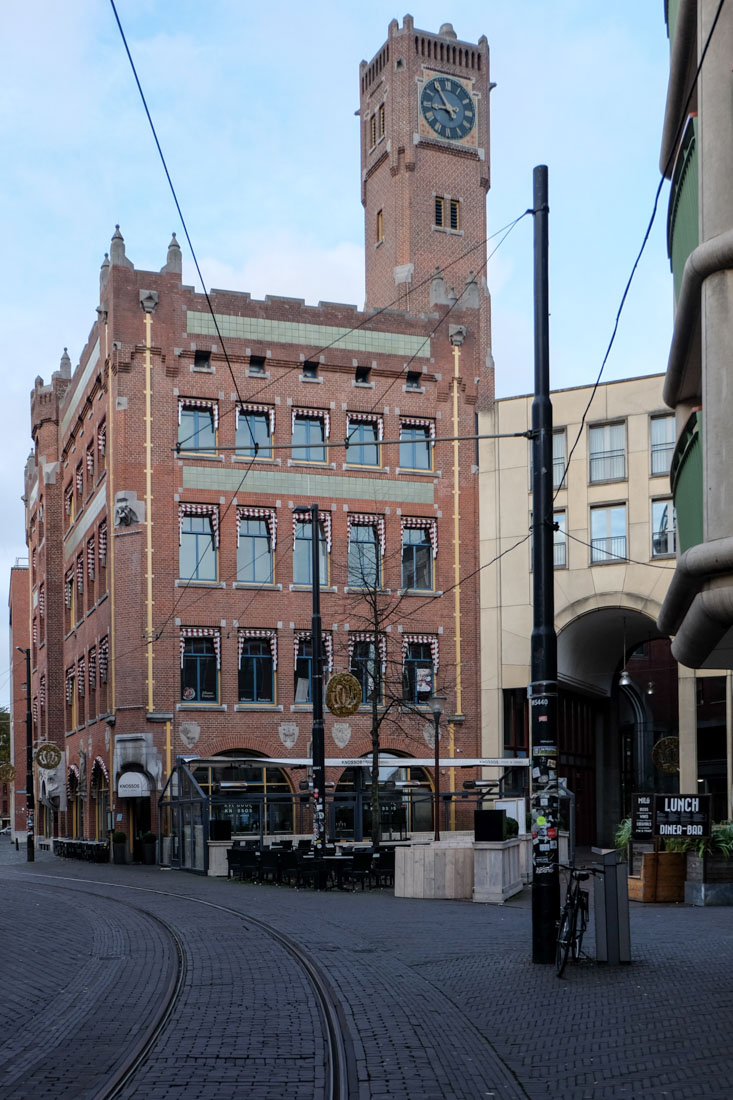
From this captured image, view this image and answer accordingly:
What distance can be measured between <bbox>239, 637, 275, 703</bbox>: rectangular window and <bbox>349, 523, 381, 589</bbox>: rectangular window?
3.54 metres

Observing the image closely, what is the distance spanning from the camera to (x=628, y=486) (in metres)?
46.5

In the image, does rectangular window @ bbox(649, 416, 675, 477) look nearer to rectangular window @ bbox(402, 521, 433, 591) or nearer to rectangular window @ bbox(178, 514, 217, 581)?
rectangular window @ bbox(402, 521, 433, 591)

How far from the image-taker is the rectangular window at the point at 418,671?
47656 mm

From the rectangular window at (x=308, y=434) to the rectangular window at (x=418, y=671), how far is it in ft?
22.2

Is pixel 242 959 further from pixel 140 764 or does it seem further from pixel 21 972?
pixel 140 764

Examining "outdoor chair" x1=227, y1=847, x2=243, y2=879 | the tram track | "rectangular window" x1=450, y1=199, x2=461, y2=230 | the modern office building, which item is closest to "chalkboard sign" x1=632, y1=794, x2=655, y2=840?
the tram track

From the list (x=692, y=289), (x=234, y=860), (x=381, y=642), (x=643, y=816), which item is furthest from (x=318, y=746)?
(x=381, y=642)

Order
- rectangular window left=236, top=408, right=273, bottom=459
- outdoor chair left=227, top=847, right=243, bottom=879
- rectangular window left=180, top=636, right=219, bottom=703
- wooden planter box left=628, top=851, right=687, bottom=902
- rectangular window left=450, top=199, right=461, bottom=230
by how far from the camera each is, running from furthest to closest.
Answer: rectangular window left=450, top=199, right=461, bottom=230, rectangular window left=236, top=408, right=273, bottom=459, rectangular window left=180, top=636, right=219, bottom=703, outdoor chair left=227, top=847, right=243, bottom=879, wooden planter box left=628, top=851, right=687, bottom=902

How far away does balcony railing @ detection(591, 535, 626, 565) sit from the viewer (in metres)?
46.7

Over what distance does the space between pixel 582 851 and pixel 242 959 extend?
111 feet

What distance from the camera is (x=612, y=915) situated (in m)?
14.8

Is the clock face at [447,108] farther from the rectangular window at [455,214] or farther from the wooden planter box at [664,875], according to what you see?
the wooden planter box at [664,875]

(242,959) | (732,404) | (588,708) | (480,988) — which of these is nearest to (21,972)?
(242,959)

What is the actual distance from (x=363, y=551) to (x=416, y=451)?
398cm
